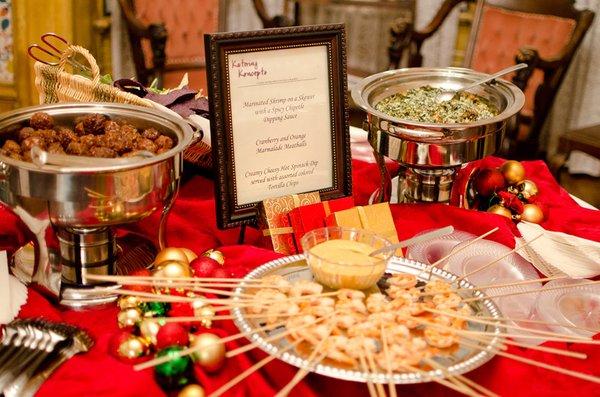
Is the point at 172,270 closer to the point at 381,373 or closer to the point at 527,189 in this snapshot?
the point at 381,373

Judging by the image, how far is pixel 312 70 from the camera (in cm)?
137

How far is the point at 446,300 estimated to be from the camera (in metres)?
1.03

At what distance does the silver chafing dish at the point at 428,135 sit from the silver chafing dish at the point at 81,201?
0.44 meters

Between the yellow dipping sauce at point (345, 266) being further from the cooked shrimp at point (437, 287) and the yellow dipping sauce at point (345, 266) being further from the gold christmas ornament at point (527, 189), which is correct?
the gold christmas ornament at point (527, 189)

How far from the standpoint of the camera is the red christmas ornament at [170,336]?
98 cm

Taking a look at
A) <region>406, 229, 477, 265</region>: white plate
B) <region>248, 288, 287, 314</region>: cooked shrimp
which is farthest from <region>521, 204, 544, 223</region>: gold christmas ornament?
<region>248, 288, 287, 314</region>: cooked shrimp

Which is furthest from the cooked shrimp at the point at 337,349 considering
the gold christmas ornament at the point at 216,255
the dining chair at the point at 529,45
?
the dining chair at the point at 529,45

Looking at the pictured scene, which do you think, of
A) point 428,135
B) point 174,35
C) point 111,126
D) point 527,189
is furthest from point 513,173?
point 174,35

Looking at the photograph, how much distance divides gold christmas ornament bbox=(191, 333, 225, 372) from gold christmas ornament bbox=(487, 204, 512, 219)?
0.80m

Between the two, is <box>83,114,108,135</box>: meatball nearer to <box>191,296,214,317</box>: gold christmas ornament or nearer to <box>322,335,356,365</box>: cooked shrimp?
<box>191,296,214,317</box>: gold christmas ornament

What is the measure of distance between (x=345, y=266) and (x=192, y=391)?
283 millimetres

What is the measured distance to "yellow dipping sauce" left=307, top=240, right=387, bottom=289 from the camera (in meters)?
1.03

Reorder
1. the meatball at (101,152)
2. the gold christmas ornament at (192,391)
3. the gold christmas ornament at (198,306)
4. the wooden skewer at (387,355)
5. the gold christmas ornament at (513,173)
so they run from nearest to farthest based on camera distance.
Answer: the wooden skewer at (387,355)
the gold christmas ornament at (192,391)
the gold christmas ornament at (198,306)
the meatball at (101,152)
the gold christmas ornament at (513,173)

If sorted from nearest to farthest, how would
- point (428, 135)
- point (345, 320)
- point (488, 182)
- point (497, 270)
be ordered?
1. point (345, 320)
2. point (497, 270)
3. point (428, 135)
4. point (488, 182)
